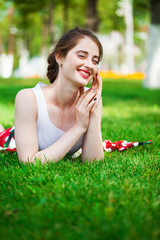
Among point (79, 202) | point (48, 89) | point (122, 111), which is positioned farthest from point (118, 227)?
point (122, 111)

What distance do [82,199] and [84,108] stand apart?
1.08 m

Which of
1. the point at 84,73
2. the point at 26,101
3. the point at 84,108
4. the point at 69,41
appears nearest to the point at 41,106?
the point at 26,101

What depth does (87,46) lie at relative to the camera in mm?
2924

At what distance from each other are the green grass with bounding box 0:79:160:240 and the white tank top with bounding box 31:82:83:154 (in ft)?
1.02

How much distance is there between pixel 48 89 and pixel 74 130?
0.54m

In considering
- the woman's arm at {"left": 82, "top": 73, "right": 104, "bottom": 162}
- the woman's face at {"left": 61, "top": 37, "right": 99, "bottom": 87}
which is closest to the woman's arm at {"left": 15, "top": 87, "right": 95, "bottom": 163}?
the woman's arm at {"left": 82, "top": 73, "right": 104, "bottom": 162}

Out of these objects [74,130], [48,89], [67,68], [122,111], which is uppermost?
[67,68]

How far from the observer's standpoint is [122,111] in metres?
7.19

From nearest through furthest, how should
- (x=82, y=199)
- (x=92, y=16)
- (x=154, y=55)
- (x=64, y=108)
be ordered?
(x=82, y=199) → (x=64, y=108) → (x=154, y=55) → (x=92, y=16)

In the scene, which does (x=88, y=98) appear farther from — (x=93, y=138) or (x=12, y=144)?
(x=12, y=144)

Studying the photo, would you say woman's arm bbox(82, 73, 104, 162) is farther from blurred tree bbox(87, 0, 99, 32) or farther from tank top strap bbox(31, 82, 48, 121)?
blurred tree bbox(87, 0, 99, 32)

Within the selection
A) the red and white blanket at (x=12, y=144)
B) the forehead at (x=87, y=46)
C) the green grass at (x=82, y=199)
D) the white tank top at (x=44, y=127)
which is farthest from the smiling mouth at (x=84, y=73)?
the red and white blanket at (x=12, y=144)

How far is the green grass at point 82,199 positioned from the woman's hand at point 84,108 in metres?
0.41

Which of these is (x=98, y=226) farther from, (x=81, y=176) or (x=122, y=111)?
(x=122, y=111)
